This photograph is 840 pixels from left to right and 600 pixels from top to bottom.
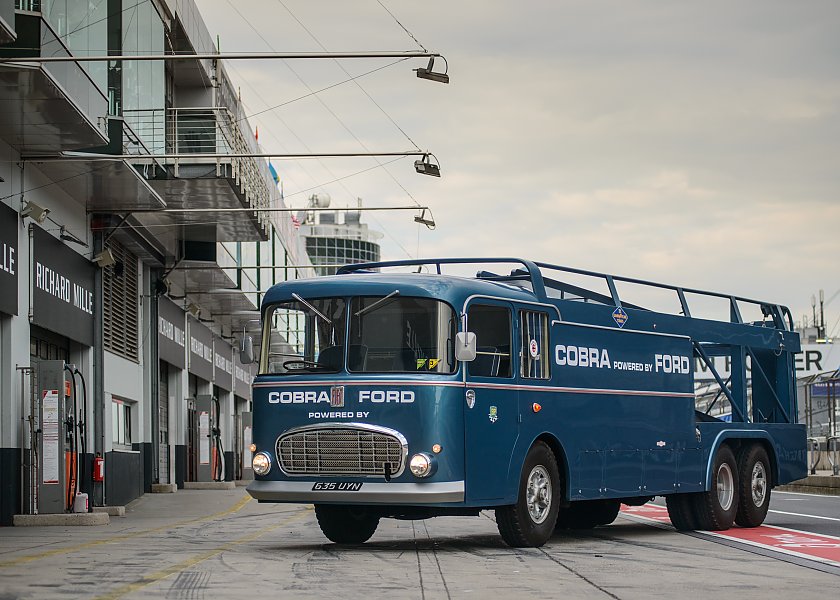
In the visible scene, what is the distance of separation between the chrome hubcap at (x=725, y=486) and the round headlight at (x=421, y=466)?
6.08 metres

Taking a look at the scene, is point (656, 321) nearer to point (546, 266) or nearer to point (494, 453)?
point (546, 266)

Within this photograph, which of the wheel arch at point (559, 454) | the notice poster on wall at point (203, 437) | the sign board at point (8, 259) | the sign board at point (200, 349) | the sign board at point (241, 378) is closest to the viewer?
the wheel arch at point (559, 454)

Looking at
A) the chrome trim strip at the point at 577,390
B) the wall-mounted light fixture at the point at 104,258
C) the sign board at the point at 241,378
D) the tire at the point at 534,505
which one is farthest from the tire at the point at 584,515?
the sign board at the point at 241,378

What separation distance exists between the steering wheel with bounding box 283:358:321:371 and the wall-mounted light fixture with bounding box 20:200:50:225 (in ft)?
28.7

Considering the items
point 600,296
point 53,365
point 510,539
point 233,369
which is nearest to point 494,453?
point 510,539

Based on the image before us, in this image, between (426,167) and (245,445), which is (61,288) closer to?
(426,167)

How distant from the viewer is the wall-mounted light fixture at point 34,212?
2191cm

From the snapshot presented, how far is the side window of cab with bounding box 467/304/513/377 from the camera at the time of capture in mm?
14375

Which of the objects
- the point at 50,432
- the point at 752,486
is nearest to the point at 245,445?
the point at 50,432

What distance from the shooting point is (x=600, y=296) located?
1695 centimetres

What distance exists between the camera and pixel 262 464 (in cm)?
1439

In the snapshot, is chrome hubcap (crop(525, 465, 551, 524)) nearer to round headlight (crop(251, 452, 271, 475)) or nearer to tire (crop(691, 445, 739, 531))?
round headlight (crop(251, 452, 271, 475))

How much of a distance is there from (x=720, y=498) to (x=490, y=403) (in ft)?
17.7

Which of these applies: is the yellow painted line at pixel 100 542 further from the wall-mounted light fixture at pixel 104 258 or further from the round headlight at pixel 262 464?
the wall-mounted light fixture at pixel 104 258
